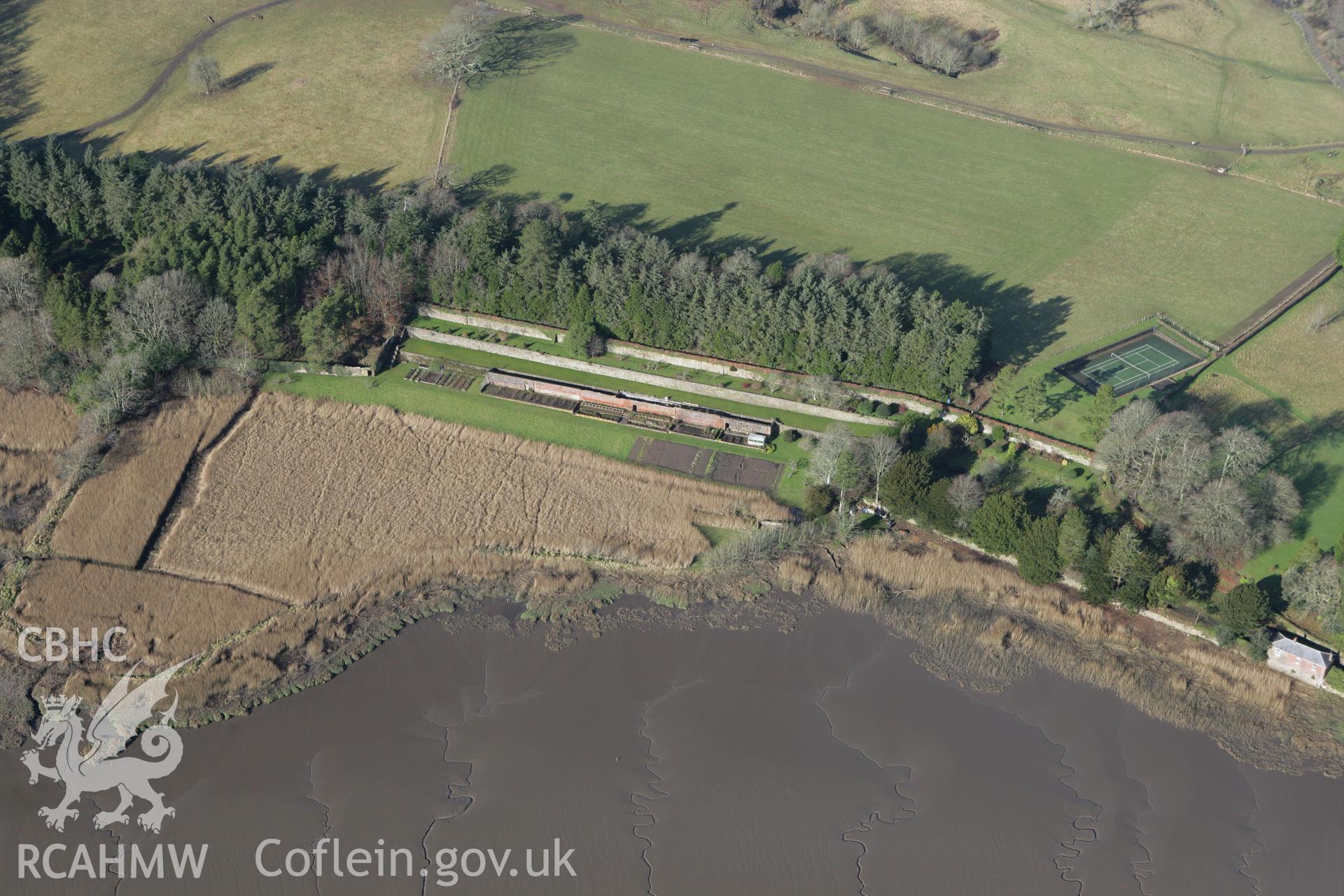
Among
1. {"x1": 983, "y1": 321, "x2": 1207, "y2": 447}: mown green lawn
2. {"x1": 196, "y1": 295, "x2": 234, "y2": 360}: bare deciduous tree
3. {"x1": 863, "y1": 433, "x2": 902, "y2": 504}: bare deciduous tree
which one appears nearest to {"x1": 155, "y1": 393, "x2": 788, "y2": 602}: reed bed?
{"x1": 196, "y1": 295, "x2": 234, "y2": 360}: bare deciduous tree

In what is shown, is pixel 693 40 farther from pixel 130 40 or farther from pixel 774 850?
pixel 774 850

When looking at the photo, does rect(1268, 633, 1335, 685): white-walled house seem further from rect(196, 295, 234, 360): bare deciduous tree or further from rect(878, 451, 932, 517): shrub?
rect(196, 295, 234, 360): bare deciduous tree

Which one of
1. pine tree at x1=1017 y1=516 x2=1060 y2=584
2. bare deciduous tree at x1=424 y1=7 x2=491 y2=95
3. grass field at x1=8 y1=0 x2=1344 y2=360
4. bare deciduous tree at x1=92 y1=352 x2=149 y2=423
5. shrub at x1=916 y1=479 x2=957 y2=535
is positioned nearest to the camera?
pine tree at x1=1017 y1=516 x2=1060 y2=584

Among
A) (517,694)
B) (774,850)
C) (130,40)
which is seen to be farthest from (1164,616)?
(130,40)

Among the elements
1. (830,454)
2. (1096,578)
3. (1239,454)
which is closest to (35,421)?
(830,454)

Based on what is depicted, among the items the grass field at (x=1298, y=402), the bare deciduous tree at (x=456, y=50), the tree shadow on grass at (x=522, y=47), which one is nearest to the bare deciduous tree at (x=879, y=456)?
the grass field at (x=1298, y=402)

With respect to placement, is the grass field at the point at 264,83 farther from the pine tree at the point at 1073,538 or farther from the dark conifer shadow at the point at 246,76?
the pine tree at the point at 1073,538
